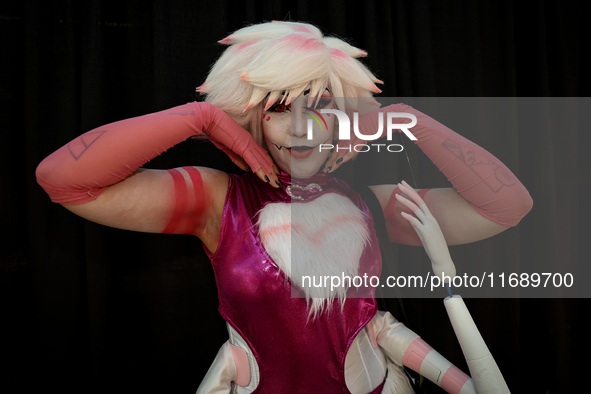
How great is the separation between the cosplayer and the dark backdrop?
389 millimetres

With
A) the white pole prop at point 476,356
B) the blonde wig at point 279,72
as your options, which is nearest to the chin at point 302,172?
the blonde wig at point 279,72

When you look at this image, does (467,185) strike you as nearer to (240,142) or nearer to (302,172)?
(302,172)

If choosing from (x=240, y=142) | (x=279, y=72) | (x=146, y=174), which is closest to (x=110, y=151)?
(x=146, y=174)

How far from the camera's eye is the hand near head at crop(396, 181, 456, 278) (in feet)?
3.05

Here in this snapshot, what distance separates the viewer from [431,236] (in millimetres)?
930

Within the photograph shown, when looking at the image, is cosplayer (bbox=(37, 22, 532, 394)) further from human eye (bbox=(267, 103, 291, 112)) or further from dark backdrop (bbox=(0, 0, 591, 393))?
dark backdrop (bbox=(0, 0, 591, 393))

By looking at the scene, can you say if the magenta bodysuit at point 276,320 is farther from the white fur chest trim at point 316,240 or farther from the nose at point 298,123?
the nose at point 298,123

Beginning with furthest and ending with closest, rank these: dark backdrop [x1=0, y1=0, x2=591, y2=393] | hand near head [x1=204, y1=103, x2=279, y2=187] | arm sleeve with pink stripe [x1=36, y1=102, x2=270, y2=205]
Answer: dark backdrop [x1=0, y1=0, x2=591, y2=393] → hand near head [x1=204, y1=103, x2=279, y2=187] → arm sleeve with pink stripe [x1=36, y1=102, x2=270, y2=205]

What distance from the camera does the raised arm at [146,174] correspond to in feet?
2.58

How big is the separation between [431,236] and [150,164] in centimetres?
79

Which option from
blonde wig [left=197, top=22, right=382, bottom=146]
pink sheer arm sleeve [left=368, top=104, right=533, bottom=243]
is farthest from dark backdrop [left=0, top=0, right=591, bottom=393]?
pink sheer arm sleeve [left=368, top=104, right=533, bottom=243]

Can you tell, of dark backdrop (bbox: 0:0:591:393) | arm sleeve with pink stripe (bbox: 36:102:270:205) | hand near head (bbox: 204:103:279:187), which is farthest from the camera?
dark backdrop (bbox: 0:0:591:393)

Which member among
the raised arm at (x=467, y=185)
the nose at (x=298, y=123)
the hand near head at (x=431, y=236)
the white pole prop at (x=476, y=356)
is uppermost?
the nose at (x=298, y=123)

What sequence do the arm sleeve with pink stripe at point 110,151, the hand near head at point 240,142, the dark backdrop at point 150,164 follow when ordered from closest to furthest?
the arm sleeve with pink stripe at point 110,151 < the hand near head at point 240,142 < the dark backdrop at point 150,164
